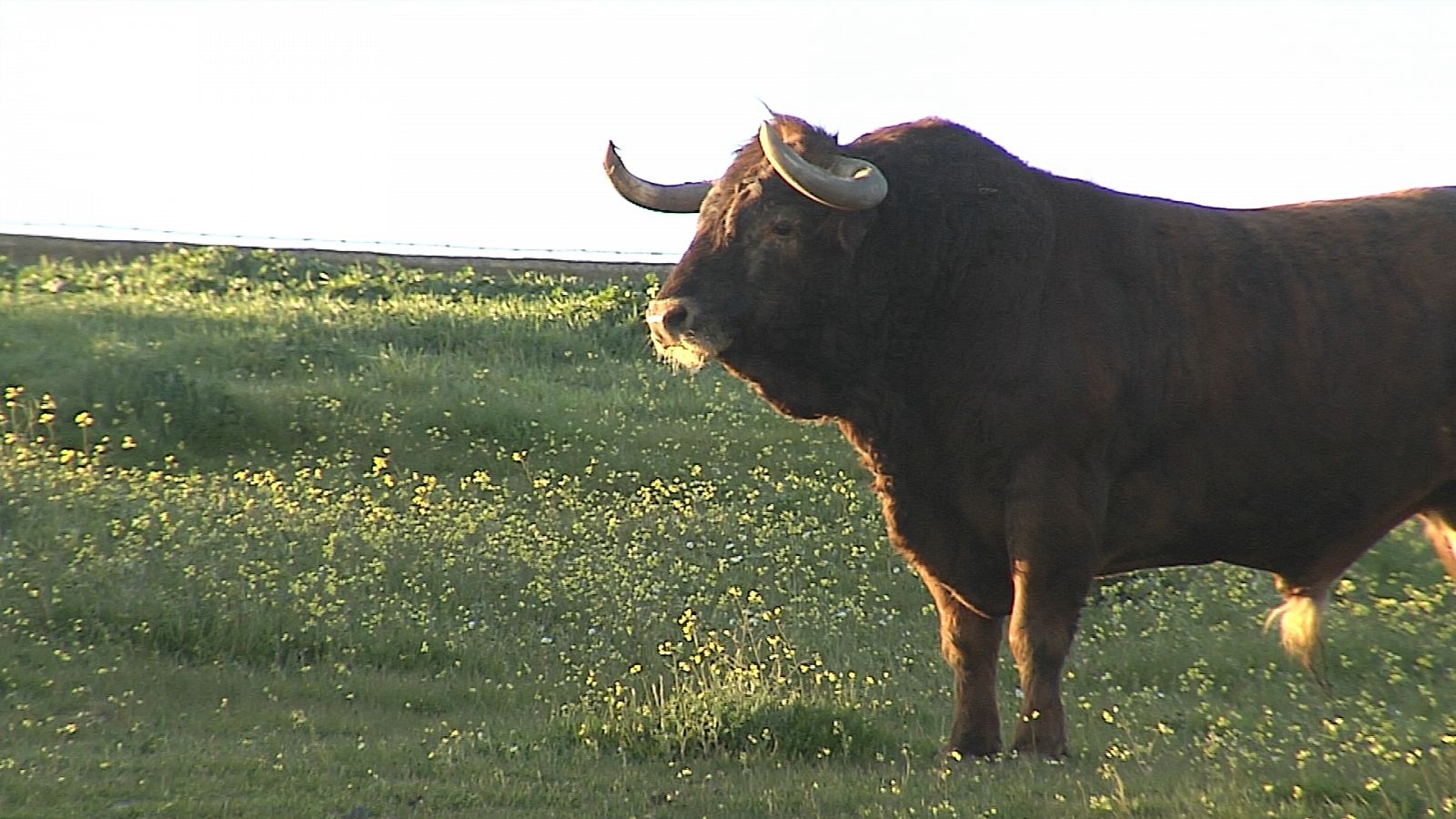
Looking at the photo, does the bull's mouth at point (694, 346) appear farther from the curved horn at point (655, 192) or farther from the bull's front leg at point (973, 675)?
the bull's front leg at point (973, 675)

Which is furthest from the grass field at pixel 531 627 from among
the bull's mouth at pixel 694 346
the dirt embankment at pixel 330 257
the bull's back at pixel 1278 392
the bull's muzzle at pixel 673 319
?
the dirt embankment at pixel 330 257

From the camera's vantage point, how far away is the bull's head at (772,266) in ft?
25.6

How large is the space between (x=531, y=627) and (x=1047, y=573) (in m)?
5.01

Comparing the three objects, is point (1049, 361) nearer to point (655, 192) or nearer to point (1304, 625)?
point (1304, 625)

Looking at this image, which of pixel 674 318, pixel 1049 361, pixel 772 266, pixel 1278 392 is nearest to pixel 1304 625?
pixel 1278 392

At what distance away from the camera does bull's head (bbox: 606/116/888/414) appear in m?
7.80

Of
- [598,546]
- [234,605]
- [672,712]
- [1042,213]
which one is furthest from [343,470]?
[1042,213]

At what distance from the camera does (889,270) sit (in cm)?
803

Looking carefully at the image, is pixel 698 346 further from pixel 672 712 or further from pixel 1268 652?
pixel 1268 652

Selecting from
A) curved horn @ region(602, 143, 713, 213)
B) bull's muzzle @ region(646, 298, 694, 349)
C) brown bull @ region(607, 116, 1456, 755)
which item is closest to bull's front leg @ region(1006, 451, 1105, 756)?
brown bull @ region(607, 116, 1456, 755)

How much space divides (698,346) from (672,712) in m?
1.81

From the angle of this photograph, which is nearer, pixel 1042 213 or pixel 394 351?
pixel 1042 213

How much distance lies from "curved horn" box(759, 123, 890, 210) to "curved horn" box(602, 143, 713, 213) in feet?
3.33

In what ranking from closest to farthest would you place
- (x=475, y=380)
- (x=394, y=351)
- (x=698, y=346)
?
(x=698, y=346) < (x=475, y=380) < (x=394, y=351)
